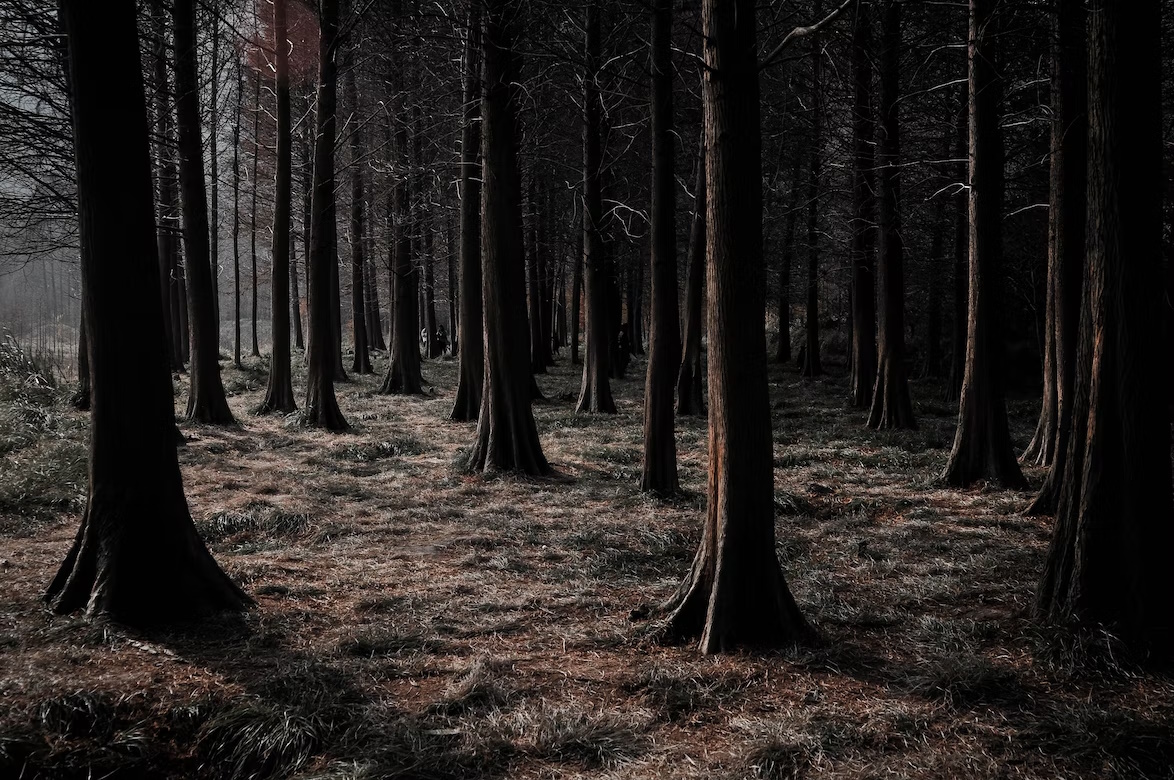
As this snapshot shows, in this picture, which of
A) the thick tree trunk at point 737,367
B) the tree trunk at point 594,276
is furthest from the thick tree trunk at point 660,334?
the tree trunk at point 594,276

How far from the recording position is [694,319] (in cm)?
1534

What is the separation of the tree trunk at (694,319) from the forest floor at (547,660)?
6812mm

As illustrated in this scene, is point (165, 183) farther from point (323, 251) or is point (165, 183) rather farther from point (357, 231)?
point (357, 231)

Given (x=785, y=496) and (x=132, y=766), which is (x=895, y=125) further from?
(x=132, y=766)

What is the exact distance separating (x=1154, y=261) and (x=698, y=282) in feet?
34.2

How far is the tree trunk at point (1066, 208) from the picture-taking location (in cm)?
793

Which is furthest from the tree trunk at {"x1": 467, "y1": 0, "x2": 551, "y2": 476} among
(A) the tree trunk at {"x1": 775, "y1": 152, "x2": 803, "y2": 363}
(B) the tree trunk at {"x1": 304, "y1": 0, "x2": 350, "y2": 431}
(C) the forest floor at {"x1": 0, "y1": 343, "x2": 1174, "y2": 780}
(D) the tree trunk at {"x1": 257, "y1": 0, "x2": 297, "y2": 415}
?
(A) the tree trunk at {"x1": 775, "y1": 152, "x2": 803, "y2": 363}

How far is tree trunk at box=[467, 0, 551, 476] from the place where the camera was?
10.1m

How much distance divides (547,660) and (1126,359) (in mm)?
3570

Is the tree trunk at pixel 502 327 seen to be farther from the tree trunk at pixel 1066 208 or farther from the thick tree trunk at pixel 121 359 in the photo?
the tree trunk at pixel 1066 208

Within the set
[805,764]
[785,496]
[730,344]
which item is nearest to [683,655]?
[805,764]

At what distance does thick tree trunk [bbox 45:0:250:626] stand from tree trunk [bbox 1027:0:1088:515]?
7.54 meters

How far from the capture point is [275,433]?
42.3ft

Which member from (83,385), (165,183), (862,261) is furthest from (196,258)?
(862,261)
